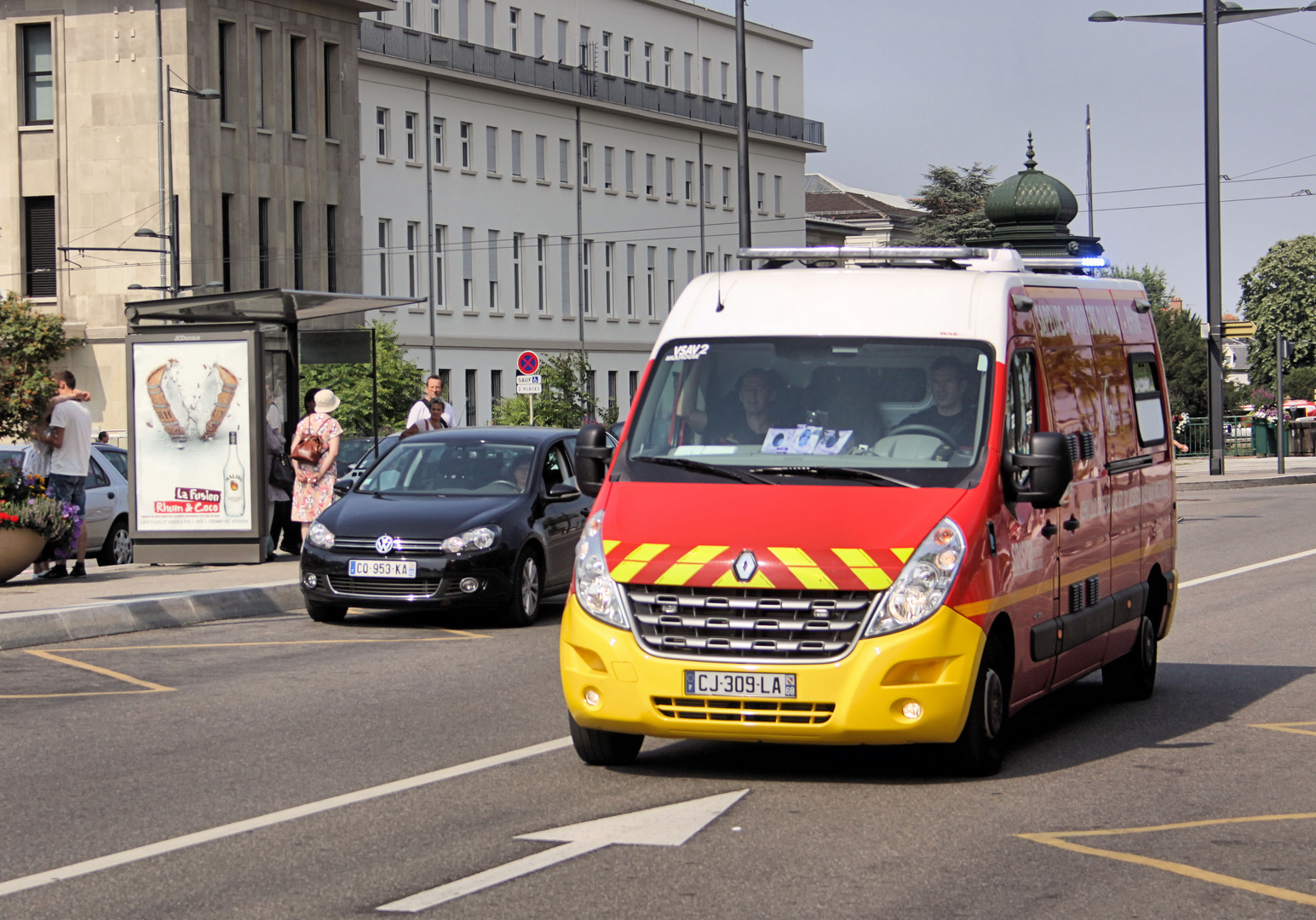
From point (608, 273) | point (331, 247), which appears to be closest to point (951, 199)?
point (608, 273)

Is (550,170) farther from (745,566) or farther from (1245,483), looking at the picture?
(745,566)

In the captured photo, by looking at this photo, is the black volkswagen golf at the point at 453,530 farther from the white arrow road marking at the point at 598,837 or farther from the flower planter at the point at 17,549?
the white arrow road marking at the point at 598,837

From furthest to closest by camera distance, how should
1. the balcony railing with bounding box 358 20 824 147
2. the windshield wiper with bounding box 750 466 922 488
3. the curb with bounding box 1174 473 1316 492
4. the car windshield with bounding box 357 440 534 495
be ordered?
the balcony railing with bounding box 358 20 824 147, the curb with bounding box 1174 473 1316 492, the car windshield with bounding box 357 440 534 495, the windshield wiper with bounding box 750 466 922 488

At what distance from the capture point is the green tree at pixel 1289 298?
12181 centimetres

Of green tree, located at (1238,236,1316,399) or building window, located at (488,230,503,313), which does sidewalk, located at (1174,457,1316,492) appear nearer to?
building window, located at (488,230,503,313)

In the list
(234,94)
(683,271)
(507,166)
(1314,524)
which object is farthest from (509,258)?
(1314,524)

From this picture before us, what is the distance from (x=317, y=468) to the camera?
19750mm

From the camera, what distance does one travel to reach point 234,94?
59.3m

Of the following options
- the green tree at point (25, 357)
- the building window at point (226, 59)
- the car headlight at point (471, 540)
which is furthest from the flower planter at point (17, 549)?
the building window at point (226, 59)

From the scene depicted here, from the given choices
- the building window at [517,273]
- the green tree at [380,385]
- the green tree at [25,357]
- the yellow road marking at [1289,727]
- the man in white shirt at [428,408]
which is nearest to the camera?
the yellow road marking at [1289,727]

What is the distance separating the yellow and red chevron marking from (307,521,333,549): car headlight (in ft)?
25.2

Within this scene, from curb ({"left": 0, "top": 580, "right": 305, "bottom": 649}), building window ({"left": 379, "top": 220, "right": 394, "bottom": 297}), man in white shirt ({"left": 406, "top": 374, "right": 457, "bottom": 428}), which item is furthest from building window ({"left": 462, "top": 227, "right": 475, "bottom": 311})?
curb ({"left": 0, "top": 580, "right": 305, "bottom": 649})

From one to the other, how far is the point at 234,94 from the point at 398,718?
51178 millimetres

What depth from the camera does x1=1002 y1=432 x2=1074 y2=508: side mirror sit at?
28.9ft
